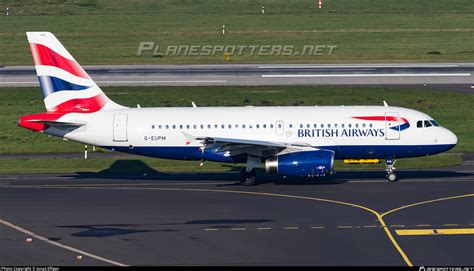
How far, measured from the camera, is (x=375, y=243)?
39219mm

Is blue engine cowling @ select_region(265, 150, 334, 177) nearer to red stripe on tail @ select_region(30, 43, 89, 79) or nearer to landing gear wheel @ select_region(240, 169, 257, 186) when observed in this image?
landing gear wheel @ select_region(240, 169, 257, 186)

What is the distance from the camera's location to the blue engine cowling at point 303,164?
5156 cm

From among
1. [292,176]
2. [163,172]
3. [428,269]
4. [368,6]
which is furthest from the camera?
[368,6]

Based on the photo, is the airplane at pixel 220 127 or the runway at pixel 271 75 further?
the runway at pixel 271 75

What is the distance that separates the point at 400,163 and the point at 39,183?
22238mm

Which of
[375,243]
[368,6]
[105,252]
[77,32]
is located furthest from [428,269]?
[368,6]

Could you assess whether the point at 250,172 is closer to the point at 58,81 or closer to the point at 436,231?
the point at 58,81

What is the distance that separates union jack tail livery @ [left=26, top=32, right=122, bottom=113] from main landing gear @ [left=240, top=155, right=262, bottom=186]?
9020 mm

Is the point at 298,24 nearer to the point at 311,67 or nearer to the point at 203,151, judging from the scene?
the point at 311,67

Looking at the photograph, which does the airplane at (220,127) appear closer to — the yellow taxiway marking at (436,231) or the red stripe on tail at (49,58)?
the red stripe on tail at (49,58)

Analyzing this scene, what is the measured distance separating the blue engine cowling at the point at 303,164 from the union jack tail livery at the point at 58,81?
35.4 feet

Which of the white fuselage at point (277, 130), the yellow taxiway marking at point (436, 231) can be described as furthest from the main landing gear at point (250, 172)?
the yellow taxiway marking at point (436, 231)

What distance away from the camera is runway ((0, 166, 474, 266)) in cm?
3734

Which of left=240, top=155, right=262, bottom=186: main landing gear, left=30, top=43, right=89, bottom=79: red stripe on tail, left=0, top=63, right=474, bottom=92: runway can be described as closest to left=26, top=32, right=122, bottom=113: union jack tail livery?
left=30, top=43, right=89, bottom=79: red stripe on tail
